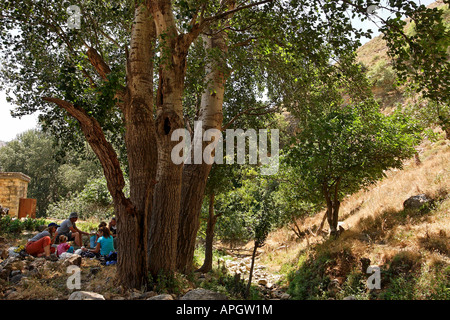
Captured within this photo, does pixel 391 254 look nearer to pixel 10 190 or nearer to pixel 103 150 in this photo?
pixel 103 150

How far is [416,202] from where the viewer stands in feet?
41.3

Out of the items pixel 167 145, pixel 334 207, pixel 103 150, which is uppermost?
pixel 167 145

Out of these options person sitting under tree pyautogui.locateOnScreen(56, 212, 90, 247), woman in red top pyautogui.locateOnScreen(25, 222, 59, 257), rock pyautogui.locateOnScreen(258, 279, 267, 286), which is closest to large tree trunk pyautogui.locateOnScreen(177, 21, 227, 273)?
woman in red top pyautogui.locateOnScreen(25, 222, 59, 257)

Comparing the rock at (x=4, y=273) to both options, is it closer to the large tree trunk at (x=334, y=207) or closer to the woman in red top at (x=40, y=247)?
the woman in red top at (x=40, y=247)

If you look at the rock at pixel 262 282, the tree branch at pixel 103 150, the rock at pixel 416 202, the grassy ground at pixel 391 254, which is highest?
the tree branch at pixel 103 150

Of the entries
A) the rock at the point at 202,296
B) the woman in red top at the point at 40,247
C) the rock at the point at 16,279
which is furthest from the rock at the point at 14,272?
the rock at the point at 202,296

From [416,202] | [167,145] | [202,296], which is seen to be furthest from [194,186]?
[416,202]

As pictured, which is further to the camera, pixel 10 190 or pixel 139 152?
pixel 10 190

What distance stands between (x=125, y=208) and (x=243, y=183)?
8659 millimetres

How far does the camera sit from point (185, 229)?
23.2 ft

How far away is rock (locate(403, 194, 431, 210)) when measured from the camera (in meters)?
12.4

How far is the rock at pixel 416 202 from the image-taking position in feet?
40.7

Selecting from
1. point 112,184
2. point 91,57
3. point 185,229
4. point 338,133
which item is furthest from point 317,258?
point 91,57

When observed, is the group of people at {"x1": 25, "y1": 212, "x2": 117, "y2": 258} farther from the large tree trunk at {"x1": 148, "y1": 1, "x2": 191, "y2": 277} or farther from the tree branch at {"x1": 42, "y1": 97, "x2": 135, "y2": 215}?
the tree branch at {"x1": 42, "y1": 97, "x2": 135, "y2": 215}
